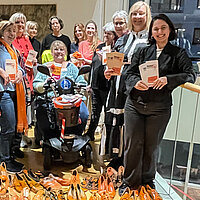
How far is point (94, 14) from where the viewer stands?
4.38 m

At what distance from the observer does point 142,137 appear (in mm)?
2021

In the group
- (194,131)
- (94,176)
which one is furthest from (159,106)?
(94,176)

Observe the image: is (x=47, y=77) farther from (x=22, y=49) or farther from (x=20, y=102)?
(x=22, y=49)

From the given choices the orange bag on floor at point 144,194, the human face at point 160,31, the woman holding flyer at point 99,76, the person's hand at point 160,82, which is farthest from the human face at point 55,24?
the orange bag on floor at point 144,194

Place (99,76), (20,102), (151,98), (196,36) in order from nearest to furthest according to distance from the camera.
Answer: (151,98)
(20,102)
(99,76)
(196,36)

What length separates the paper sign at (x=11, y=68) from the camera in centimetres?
217

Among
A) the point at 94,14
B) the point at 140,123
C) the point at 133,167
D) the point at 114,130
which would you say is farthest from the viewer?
the point at 94,14

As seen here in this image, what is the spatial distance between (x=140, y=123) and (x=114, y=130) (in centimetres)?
48

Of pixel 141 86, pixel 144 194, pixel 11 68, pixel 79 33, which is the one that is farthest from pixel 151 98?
pixel 79 33

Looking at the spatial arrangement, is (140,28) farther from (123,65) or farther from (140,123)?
(140,123)

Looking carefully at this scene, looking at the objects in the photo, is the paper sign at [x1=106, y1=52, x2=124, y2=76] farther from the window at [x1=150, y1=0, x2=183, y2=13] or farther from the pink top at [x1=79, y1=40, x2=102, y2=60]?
the window at [x1=150, y1=0, x2=183, y2=13]

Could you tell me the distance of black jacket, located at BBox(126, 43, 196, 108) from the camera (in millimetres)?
1777

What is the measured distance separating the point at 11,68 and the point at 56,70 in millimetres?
440

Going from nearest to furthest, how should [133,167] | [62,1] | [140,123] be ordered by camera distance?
[140,123]
[133,167]
[62,1]
